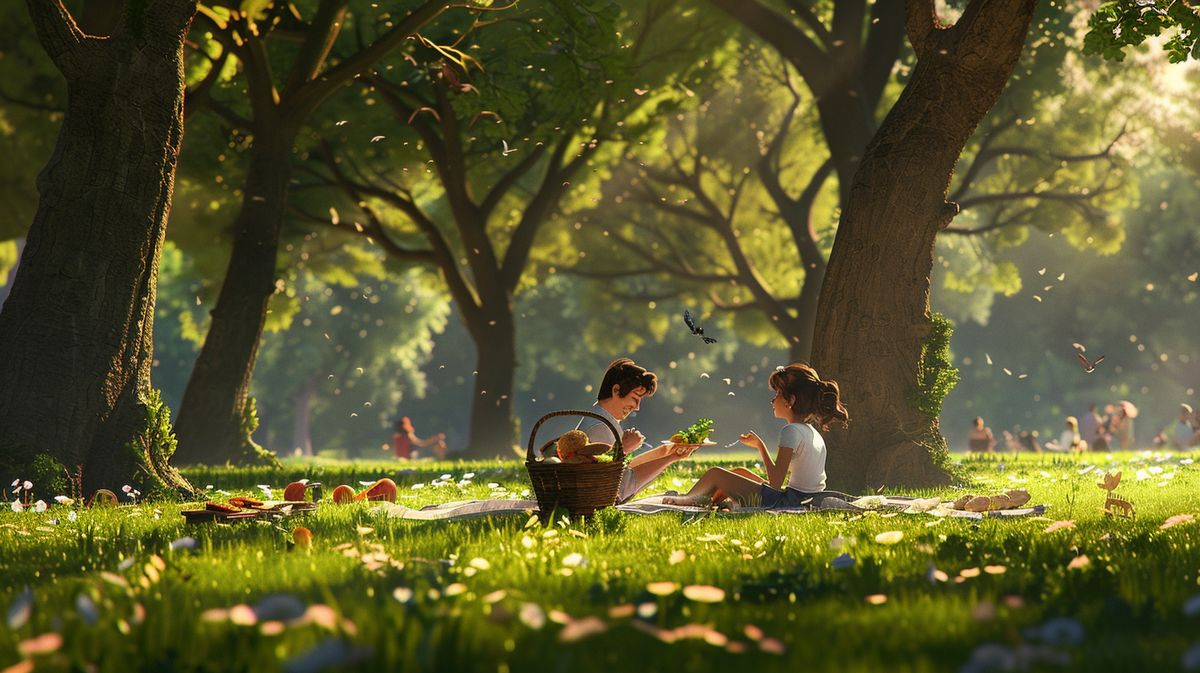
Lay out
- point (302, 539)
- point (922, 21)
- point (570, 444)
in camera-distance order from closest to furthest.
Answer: point (302, 539), point (570, 444), point (922, 21)

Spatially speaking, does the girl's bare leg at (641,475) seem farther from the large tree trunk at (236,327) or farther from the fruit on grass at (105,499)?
the large tree trunk at (236,327)

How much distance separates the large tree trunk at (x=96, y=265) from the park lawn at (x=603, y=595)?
219 cm

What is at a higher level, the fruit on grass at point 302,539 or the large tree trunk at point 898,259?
the large tree trunk at point 898,259

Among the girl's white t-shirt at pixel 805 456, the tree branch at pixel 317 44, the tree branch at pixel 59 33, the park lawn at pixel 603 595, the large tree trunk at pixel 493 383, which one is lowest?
the park lawn at pixel 603 595

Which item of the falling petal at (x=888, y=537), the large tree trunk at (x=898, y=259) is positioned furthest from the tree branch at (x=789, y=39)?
the falling petal at (x=888, y=537)

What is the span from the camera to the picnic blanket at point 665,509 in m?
8.02

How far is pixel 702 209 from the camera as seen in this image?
3331 centimetres

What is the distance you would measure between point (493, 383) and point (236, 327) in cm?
887

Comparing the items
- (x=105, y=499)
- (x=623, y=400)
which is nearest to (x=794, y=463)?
(x=623, y=400)

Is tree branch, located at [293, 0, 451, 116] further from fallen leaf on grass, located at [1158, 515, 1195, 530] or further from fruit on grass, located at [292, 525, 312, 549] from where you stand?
fallen leaf on grass, located at [1158, 515, 1195, 530]

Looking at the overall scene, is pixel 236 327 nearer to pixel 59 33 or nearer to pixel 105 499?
pixel 59 33

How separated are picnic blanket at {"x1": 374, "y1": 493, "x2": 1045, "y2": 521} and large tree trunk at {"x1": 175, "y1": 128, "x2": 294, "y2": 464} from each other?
30.0 feet

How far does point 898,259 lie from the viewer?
1160 centimetres

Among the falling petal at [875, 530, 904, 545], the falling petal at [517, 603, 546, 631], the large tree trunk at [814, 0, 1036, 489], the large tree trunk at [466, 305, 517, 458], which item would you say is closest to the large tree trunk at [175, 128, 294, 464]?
the large tree trunk at [466, 305, 517, 458]
